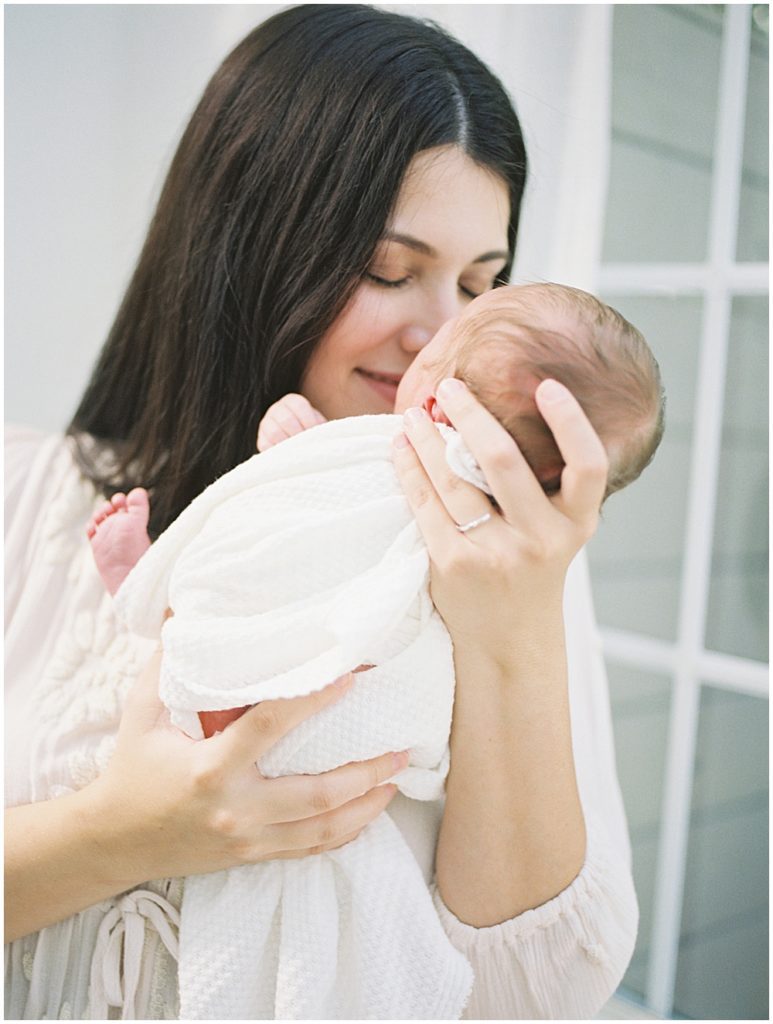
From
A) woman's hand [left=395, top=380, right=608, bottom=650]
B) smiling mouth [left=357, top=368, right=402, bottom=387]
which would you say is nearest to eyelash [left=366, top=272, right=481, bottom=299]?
smiling mouth [left=357, top=368, right=402, bottom=387]

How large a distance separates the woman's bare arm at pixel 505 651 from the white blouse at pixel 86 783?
5 centimetres

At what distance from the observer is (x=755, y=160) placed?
5.68ft

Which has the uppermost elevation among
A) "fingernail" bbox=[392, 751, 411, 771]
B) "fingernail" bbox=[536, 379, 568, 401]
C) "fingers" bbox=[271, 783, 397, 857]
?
"fingernail" bbox=[536, 379, 568, 401]

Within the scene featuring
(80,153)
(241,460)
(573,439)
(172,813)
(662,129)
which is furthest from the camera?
(80,153)

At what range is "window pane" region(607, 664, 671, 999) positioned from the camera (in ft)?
6.19

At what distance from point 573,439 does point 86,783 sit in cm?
72

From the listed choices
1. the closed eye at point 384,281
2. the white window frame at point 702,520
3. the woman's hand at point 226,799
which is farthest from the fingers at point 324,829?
the white window frame at point 702,520

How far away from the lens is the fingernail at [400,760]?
91cm

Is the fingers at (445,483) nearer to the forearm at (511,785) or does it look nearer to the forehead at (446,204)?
the forearm at (511,785)

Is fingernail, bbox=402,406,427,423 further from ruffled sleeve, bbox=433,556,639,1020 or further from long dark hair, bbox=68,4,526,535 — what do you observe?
ruffled sleeve, bbox=433,556,639,1020

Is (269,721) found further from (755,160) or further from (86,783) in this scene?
(755,160)

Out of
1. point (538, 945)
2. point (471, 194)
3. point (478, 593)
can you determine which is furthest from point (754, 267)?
point (538, 945)

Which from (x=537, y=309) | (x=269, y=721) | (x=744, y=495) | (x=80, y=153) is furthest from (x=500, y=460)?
(x=80, y=153)

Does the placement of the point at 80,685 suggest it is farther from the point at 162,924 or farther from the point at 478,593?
the point at 478,593
